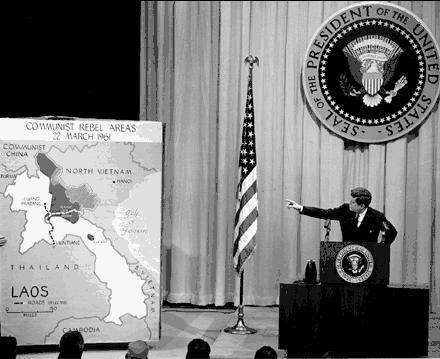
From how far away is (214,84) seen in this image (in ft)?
22.4

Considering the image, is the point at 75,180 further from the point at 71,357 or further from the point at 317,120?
the point at 317,120

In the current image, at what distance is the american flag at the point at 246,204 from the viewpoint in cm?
605

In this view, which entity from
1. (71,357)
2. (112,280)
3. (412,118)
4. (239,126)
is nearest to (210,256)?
(239,126)

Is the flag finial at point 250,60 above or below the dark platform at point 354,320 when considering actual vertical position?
above

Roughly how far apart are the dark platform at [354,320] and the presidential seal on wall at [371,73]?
215 cm

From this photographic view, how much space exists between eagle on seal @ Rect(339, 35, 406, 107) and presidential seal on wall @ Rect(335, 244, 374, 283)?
220cm

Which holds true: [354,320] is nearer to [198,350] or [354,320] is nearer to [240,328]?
[240,328]

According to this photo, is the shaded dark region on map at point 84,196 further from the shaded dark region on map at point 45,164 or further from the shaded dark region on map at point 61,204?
the shaded dark region on map at point 45,164

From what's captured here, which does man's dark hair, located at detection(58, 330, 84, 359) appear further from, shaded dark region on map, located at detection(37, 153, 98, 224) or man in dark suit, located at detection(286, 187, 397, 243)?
man in dark suit, located at detection(286, 187, 397, 243)

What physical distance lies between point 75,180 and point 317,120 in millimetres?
2808

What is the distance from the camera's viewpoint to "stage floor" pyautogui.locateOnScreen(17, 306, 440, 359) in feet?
16.6

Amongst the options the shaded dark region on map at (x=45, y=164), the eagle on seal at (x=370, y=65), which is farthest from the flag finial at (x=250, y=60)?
the shaded dark region on map at (x=45, y=164)

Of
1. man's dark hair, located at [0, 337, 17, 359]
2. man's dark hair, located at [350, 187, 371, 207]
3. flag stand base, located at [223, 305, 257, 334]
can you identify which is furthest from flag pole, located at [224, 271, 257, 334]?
man's dark hair, located at [0, 337, 17, 359]

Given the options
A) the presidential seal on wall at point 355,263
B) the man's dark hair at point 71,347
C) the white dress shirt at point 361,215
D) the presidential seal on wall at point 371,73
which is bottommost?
the man's dark hair at point 71,347
